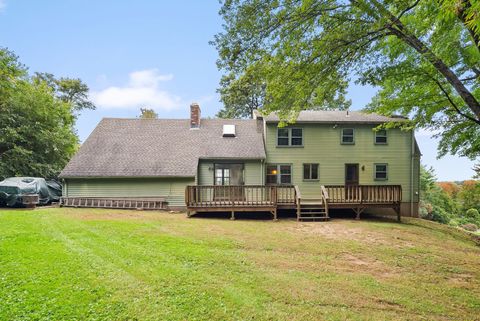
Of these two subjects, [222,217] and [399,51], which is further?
[222,217]

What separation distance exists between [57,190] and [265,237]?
15.4 m

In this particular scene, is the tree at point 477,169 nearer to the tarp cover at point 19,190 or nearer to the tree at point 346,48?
the tree at point 346,48

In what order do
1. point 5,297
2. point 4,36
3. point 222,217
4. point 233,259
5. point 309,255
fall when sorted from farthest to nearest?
point 4,36, point 222,217, point 309,255, point 233,259, point 5,297

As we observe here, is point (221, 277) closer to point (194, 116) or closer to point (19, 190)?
point (19, 190)

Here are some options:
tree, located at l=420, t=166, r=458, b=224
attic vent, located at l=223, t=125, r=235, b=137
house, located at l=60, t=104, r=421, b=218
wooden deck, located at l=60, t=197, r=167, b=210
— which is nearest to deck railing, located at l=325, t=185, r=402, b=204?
house, located at l=60, t=104, r=421, b=218

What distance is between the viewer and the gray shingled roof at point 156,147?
14820 mm

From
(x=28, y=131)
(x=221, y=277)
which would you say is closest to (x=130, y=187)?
(x=28, y=131)

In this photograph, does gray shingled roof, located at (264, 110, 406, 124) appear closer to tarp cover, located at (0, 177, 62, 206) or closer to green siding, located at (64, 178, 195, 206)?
green siding, located at (64, 178, 195, 206)

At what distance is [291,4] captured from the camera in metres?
6.15

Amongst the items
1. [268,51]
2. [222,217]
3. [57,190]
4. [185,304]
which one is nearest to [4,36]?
[57,190]

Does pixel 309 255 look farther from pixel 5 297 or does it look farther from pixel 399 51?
pixel 399 51

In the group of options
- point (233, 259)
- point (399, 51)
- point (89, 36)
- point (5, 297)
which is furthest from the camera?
point (89, 36)

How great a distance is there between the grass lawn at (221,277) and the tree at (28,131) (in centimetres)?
1186

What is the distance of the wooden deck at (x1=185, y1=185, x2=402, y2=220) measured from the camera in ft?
41.9
